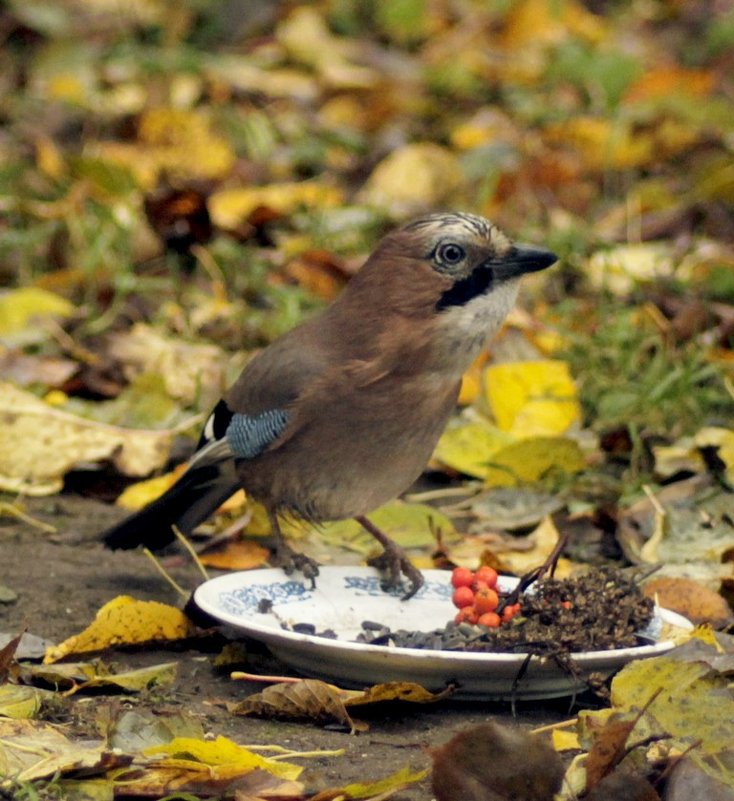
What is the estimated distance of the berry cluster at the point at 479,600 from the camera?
3248 mm

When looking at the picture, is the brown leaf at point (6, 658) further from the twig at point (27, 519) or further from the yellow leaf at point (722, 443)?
the yellow leaf at point (722, 443)

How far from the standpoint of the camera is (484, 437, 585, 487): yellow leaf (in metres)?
4.57

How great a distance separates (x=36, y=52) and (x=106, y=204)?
8.08ft

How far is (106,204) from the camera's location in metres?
6.75

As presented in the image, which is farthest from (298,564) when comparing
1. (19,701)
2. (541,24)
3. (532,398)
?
(541,24)

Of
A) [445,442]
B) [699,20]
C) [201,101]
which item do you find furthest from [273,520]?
[699,20]

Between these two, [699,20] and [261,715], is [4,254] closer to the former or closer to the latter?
[261,715]

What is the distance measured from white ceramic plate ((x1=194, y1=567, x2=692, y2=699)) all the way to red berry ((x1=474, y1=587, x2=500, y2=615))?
0.19 meters

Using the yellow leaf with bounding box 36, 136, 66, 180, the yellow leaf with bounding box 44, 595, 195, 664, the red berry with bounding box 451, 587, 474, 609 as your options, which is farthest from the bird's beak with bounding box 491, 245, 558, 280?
the yellow leaf with bounding box 36, 136, 66, 180

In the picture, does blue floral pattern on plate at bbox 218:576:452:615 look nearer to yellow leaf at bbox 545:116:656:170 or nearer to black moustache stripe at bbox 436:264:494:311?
black moustache stripe at bbox 436:264:494:311

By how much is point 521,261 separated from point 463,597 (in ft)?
2.53

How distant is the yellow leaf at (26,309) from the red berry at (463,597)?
8.88 ft

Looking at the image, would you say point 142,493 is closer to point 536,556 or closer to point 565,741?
point 536,556

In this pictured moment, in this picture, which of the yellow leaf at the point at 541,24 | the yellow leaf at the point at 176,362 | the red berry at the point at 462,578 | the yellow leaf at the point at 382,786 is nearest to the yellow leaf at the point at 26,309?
the yellow leaf at the point at 176,362
